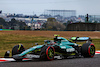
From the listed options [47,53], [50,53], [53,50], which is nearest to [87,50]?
[53,50]

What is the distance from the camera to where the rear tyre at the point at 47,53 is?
1089 centimetres

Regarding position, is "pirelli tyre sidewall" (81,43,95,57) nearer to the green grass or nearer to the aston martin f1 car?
the aston martin f1 car

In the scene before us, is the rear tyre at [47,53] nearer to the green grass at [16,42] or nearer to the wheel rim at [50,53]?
the wheel rim at [50,53]

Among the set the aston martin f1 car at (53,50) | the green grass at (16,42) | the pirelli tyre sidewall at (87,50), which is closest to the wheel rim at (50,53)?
the aston martin f1 car at (53,50)

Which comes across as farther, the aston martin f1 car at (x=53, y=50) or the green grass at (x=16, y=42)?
the green grass at (x=16, y=42)

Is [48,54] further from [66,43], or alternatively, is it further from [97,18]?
[97,18]

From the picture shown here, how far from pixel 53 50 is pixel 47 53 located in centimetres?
49

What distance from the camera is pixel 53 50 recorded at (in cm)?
1130

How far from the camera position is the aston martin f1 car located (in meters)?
10.9

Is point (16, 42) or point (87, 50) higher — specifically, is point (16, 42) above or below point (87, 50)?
below

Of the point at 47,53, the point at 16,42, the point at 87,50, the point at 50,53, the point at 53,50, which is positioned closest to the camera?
the point at 47,53

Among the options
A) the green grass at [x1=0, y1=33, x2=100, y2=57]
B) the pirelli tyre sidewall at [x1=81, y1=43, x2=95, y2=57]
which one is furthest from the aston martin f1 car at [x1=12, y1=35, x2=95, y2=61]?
the green grass at [x1=0, y1=33, x2=100, y2=57]

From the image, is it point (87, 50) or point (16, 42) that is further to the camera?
point (16, 42)

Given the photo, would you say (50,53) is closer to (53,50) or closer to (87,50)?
(53,50)
